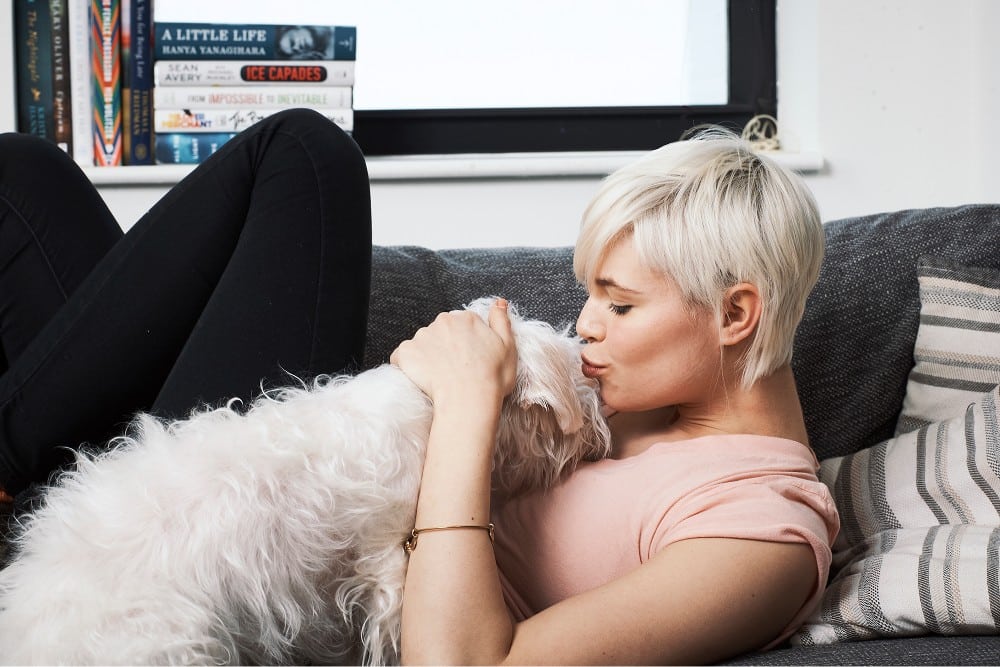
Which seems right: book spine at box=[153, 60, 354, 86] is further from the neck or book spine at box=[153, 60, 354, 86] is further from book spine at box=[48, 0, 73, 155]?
the neck

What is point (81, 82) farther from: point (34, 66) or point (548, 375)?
point (548, 375)

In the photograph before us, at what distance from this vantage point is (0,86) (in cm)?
214

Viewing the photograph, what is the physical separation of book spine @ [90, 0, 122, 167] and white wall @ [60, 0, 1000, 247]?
0.11 metres

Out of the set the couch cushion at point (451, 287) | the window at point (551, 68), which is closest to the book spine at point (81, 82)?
the window at point (551, 68)

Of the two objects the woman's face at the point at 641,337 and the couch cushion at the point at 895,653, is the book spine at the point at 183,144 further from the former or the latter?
the couch cushion at the point at 895,653

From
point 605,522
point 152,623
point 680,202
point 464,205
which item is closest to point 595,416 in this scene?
point 605,522

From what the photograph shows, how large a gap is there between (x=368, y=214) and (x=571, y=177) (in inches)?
43.2

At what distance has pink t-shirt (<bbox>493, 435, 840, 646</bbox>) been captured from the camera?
0.96m

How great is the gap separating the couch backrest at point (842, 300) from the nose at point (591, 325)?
0.42 meters

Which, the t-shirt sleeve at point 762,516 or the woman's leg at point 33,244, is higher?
the woman's leg at point 33,244

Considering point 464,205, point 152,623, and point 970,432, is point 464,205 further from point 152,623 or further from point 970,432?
point 152,623

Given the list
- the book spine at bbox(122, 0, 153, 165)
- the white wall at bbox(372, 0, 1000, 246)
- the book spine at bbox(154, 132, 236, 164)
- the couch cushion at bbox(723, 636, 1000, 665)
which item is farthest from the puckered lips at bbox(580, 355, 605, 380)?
the book spine at bbox(122, 0, 153, 165)

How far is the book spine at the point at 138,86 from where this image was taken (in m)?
2.15

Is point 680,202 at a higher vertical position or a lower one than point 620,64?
lower
